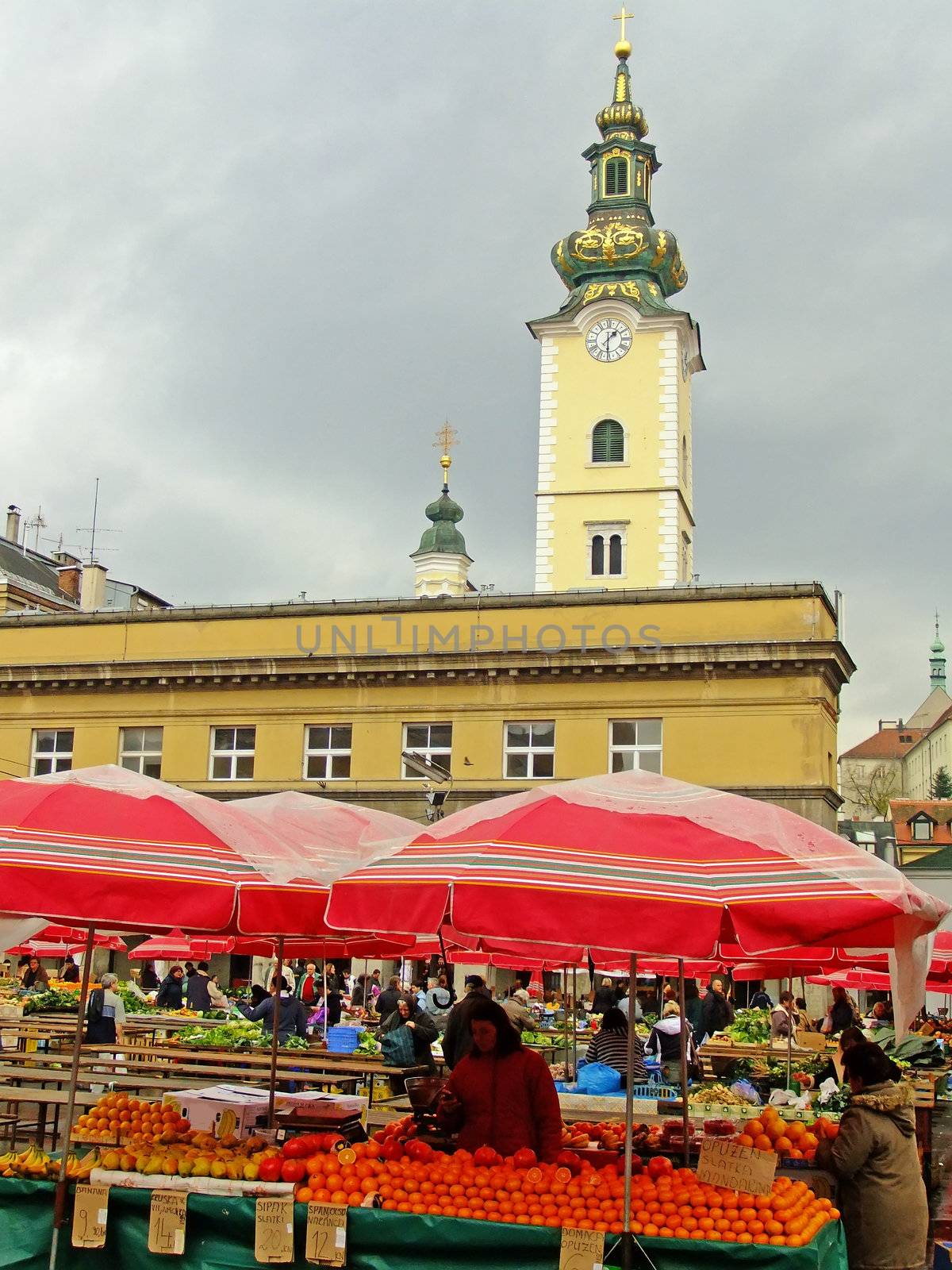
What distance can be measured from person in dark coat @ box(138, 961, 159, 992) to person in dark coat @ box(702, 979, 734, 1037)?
19791 mm

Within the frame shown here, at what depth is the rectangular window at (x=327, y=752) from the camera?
4038cm

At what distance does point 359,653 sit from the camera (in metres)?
40.7

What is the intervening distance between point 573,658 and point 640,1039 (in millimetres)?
16858

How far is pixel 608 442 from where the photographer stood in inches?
2172

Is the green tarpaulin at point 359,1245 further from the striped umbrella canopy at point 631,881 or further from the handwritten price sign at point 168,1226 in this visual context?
the striped umbrella canopy at point 631,881

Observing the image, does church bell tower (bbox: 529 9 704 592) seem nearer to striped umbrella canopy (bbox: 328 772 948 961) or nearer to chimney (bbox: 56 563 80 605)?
chimney (bbox: 56 563 80 605)

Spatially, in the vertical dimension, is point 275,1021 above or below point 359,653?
below

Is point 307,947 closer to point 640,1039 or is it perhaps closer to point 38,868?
point 38,868

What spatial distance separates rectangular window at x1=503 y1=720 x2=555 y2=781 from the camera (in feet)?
127

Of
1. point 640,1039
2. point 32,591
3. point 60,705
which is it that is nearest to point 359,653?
point 60,705

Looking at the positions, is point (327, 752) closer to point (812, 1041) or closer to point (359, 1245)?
point (812, 1041)

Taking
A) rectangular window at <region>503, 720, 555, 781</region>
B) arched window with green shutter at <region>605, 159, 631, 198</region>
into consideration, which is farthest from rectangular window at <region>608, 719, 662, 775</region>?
arched window with green shutter at <region>605, 159, 631, 198</region>

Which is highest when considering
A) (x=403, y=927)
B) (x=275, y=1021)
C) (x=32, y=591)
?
(x=32, y=591)

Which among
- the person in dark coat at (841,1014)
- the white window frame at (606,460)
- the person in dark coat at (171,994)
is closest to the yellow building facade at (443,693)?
the person in dark coat at (171,994)
